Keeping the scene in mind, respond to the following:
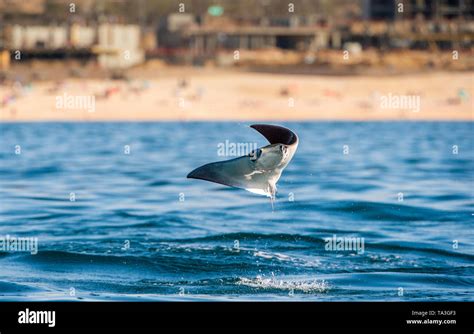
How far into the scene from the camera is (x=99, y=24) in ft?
295

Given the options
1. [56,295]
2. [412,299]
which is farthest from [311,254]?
[56,295]

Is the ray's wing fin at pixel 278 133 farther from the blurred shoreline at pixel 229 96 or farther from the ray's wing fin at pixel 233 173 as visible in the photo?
the blurred shoreline at pixel 229 96

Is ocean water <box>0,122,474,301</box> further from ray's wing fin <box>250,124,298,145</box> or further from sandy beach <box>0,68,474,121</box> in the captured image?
sandy beach <box>0,68,474,121</box>

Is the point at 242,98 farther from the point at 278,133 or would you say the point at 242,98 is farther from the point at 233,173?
Result: the point at 278,133

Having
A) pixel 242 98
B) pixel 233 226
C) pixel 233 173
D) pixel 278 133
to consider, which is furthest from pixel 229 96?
pixel 278 133

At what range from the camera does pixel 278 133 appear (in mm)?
13258

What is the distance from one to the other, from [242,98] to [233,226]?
37.7 metres

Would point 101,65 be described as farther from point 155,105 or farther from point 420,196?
point 420,196

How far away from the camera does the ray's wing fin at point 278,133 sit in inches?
517

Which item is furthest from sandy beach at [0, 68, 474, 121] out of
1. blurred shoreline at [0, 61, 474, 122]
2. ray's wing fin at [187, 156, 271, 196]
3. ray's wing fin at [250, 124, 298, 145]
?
ray's wing fin at [250, 124, 298, 145]

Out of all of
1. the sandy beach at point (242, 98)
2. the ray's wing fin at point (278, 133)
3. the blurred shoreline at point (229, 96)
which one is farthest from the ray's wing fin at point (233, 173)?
the sandy beach at point (242, 98)

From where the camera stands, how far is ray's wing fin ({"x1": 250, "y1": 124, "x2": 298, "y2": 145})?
13141 mm

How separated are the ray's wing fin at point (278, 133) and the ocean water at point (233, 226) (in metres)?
0.58
